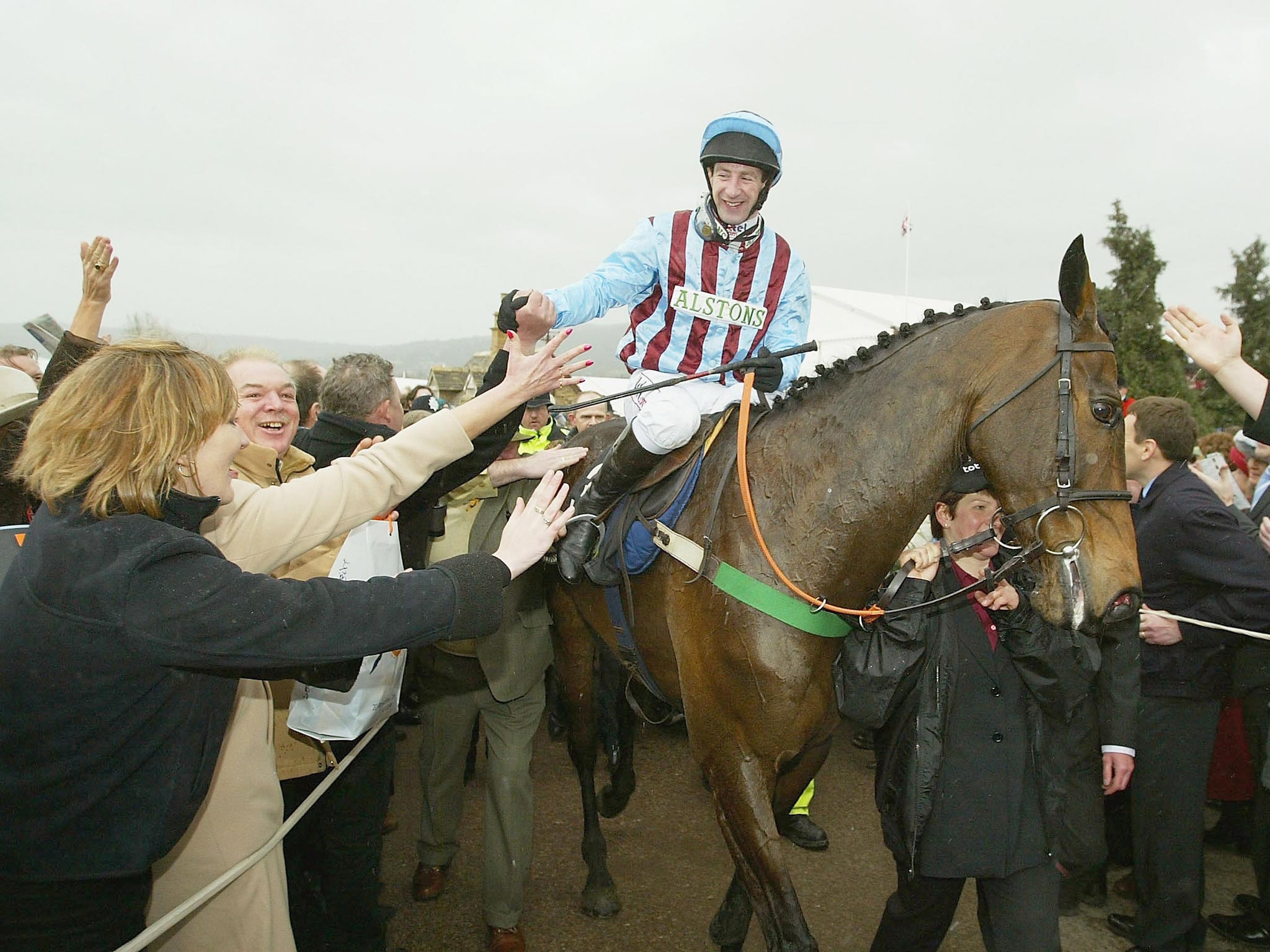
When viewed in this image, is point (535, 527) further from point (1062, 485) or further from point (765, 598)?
point (1062, 485)

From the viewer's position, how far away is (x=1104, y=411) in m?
2.12

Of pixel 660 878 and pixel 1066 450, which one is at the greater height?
pixel 1066 450

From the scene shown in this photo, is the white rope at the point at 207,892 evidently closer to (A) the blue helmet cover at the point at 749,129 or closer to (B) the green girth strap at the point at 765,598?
(B) the green girth strap at the point at 765,598

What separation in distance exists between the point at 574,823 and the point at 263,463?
2740 mm

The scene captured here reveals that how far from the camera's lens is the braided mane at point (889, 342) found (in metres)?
2.42

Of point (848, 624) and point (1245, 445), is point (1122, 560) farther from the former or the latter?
point (1245, 445)

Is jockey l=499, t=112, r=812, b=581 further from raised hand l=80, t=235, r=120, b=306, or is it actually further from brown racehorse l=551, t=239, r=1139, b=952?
raised hand l=80, t=235, r=120, b=306

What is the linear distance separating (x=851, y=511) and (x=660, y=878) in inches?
97.7

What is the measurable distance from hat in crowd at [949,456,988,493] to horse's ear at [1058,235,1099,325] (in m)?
0.48

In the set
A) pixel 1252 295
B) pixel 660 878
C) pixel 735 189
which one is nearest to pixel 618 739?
pixel 660 878

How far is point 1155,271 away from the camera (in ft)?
39.9

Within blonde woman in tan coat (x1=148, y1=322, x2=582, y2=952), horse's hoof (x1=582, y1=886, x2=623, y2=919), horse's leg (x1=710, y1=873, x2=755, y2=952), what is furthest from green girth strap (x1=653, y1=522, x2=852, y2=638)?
horse's hoof (x1=582, y1=886, x2=623, y2=919)

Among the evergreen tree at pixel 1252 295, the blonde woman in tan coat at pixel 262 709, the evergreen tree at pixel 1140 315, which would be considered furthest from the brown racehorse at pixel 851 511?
the evergreen tree at pixel 1252 295

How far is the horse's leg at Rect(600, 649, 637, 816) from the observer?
4.31 m
